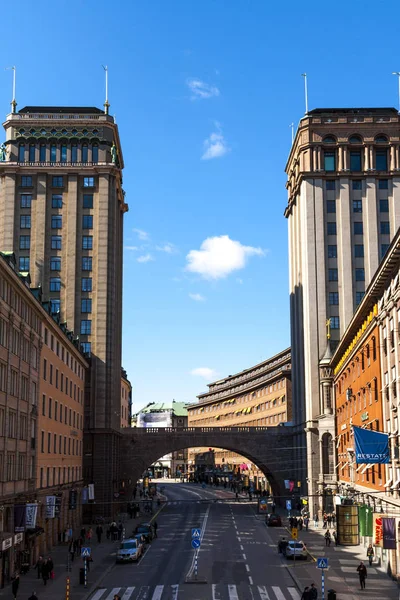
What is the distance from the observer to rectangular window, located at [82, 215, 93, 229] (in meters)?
100

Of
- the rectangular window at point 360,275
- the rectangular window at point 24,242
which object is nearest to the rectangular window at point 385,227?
the rectangular window at point 360,275

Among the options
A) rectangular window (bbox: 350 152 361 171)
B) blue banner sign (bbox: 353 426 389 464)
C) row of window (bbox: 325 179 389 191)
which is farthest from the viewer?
rectangular window (bbox: 350 152 361 171)

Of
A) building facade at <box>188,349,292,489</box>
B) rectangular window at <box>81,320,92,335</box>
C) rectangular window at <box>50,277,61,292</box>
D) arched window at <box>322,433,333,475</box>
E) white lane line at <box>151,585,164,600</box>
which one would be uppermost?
rectangular window at <box>50,277,61,292</box>

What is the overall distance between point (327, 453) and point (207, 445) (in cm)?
2188

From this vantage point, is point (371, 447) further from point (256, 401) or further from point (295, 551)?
point (256, 401)

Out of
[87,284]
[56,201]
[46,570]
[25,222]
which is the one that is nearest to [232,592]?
[46,570]

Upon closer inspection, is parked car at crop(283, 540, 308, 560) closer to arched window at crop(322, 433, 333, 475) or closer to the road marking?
the road marking

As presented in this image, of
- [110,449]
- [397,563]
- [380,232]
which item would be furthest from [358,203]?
[397,563]

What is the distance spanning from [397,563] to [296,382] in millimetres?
61314

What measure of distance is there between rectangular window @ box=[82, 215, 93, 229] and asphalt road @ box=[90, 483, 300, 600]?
38683mm

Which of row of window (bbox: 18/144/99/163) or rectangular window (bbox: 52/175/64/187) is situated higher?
row of window (bbox: 18/144/99/163)

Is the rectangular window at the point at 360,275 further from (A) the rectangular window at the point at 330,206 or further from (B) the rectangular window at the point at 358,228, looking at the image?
(A) the rectangular window at the point at 330,206

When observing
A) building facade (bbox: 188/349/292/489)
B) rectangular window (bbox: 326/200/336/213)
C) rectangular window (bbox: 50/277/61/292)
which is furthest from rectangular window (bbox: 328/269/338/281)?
building facade (bbox: 188/349/292/489)

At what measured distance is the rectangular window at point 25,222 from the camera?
10006 cm
